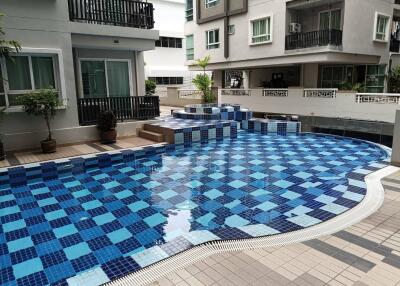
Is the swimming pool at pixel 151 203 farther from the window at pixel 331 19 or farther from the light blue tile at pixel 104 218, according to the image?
the window at pixel 331 19

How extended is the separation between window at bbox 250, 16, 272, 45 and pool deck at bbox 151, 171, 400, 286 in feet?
52.9

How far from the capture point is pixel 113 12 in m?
11.5

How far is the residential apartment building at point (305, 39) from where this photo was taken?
1593 centimetres

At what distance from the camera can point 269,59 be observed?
61.6 feet

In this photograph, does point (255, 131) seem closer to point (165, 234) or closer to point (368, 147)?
point (368, 147)

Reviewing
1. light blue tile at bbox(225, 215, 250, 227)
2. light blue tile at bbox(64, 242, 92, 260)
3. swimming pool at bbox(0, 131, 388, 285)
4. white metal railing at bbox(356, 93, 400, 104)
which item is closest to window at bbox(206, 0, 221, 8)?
white metal railing at bbox(356, 93, 400, 104)

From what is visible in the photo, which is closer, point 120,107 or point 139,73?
point 120,107

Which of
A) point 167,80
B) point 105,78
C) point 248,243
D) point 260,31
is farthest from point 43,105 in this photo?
point 167,80

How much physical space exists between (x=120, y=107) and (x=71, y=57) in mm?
2672

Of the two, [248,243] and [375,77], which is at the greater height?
[375,77]

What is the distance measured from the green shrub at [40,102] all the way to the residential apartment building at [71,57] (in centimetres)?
80

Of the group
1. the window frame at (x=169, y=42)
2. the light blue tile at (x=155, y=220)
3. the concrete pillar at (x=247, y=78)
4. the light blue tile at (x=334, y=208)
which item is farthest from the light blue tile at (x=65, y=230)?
the window frame at (x=169, y=42)

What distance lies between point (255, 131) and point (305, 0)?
8061 millimetres

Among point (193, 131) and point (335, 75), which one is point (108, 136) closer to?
point (193, 131)
